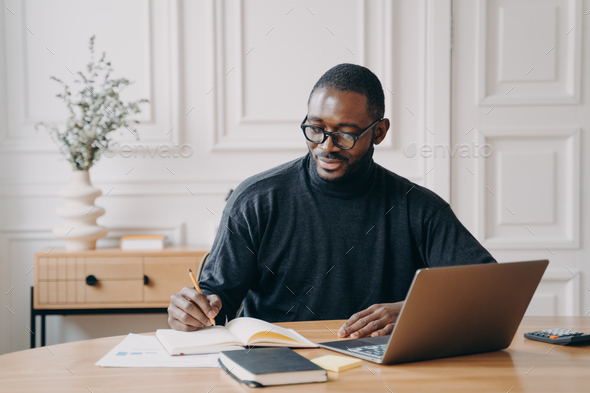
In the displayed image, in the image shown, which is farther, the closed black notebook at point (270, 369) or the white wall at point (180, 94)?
the white wall at point (180, 94)

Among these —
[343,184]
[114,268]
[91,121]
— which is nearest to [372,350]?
[343,184]

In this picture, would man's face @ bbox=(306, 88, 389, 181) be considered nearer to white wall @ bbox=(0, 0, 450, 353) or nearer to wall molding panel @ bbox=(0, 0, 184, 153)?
white wall @ bbox=(0, 0, 450, 353)

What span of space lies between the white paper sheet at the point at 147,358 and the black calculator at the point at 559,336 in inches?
26.0

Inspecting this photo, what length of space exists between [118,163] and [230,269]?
1412 millimetres

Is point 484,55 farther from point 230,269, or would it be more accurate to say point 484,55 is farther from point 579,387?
point 579,387

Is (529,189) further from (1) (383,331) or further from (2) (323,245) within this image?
(1) (383,331)

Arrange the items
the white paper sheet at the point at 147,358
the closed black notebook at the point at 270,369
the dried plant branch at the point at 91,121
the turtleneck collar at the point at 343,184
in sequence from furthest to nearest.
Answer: the dried plant branch at the point at 91,121 < the turtleneck collar at the point at 343,184 < the white paper sheet at the point at 147,358 < the closed black notebook at the point at 270,369

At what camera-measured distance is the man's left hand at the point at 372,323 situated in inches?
44.7

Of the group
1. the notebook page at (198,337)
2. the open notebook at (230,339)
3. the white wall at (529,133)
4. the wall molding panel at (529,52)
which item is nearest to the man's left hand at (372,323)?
the open notebook at (230,339)

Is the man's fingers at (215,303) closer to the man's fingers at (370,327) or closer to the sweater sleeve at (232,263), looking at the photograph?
the sweater sleeve at (232,263)

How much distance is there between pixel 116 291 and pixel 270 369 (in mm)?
1633

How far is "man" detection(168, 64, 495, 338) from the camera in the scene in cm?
144

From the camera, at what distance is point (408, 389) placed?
81 cm

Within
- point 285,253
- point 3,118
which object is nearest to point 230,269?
point 285,253
